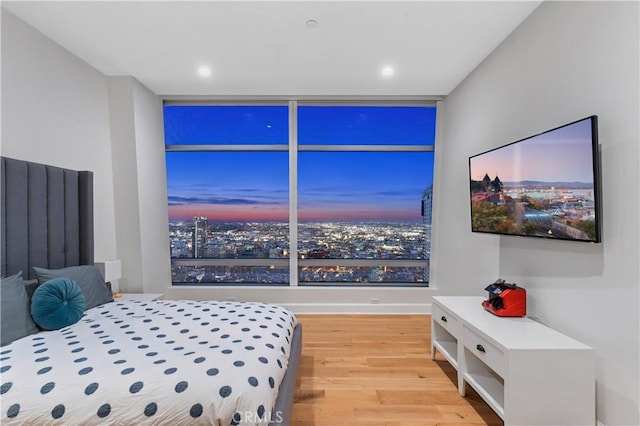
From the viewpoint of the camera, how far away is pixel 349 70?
10.0 ft

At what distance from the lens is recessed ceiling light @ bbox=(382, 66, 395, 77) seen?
3000 millimetres

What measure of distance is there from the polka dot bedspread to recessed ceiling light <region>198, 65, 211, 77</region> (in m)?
2.52

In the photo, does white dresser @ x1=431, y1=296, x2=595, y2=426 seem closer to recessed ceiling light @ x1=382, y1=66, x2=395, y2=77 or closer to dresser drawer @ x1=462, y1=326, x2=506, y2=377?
dresser drawer @ x1=462, y1=326, x2=506, y2=377

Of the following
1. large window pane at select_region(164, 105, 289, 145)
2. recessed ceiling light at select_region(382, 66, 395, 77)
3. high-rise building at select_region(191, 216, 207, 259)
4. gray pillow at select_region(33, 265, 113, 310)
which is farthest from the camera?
high-rise building at select_region(191, 216, 207, 259)

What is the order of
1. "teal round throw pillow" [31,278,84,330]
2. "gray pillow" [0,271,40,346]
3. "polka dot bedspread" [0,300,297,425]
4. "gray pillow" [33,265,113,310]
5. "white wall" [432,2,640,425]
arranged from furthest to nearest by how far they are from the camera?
"gray pillow" [33,265,113,310] → "teal round throw pillow" [31,278,84,330] → "gray pillow" [0,271,40,346] → "white wall" [432,2,640,425] → "polka dot bedspread" [0,300,297,425]

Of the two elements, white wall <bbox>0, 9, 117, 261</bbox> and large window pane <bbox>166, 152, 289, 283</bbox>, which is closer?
white wall <bbox>0, 9, 117, 261</bbox>

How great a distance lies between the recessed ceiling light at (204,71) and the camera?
3.02 metres

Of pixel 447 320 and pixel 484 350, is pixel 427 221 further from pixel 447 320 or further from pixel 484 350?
pixel 484 350

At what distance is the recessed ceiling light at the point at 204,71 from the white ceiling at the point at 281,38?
0.05m

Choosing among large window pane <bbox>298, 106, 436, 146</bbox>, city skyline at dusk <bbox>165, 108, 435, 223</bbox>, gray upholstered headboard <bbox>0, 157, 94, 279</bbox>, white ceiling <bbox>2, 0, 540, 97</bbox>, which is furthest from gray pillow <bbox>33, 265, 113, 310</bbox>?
large window pane <bbox>298, 106, 436, 146</bbox>

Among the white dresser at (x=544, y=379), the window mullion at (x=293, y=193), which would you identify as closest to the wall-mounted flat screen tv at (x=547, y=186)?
the white dresser at (x=544, y=379)

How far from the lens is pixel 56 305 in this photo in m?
1.94

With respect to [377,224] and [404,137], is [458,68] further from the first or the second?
[377,224]

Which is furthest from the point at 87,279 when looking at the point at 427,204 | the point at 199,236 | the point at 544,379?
the point at 427,204
